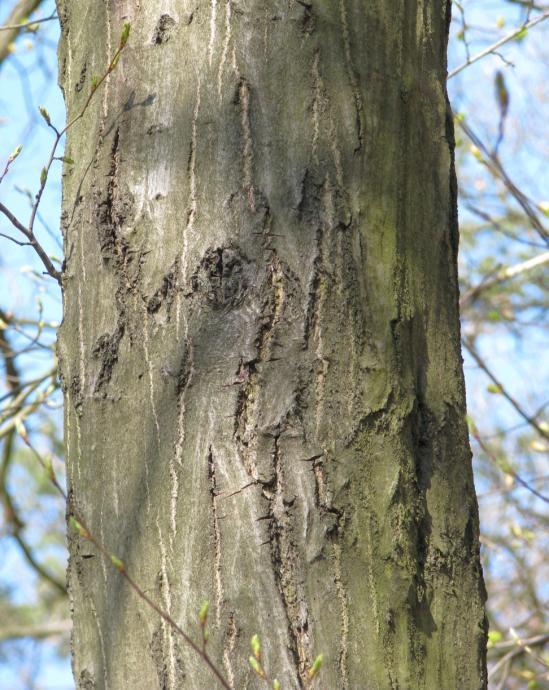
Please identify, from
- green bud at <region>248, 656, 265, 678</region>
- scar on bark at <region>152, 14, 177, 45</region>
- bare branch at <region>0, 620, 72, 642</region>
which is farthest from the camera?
bare branch at <region>0, 620, 72, 642</region>

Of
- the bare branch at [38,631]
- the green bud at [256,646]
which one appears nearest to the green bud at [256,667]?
the green bud at [256,646]

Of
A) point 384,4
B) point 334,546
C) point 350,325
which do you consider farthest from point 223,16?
point 334,546

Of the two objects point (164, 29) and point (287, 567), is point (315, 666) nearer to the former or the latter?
point (287, 567)

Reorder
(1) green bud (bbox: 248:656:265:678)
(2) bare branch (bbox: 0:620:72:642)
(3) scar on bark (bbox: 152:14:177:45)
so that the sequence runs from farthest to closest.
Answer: (2) bare branch (bbox: 0:620:72:642) → (3) scar on bark (bbox: 152:14:177:45) → (1) green bud (bbox: 248:656:265:678)

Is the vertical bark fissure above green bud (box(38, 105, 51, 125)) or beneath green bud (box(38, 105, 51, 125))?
beneath

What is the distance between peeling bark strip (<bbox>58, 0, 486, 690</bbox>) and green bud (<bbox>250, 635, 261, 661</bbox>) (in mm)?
20

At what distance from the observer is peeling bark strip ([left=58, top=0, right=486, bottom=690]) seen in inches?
35.4

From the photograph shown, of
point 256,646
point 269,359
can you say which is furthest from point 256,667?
point 269,359

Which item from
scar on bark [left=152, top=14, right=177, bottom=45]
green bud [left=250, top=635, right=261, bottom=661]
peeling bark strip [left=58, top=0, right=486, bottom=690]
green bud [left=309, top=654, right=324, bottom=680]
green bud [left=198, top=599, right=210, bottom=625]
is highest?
scar on bark [left=152, top=14, right=177, bottom=45]

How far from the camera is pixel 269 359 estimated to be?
940mm

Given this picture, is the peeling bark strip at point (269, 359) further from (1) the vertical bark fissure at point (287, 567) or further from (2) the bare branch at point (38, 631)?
(2) the bare branch at point (38, 631)

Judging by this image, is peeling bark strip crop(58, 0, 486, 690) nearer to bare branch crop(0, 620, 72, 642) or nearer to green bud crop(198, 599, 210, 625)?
green bud crop(198, 599, 210, 625)

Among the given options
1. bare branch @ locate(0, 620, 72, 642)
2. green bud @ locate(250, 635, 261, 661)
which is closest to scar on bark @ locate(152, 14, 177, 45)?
green bud @ locate(250, 635, 261, 661)

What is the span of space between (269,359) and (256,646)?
320 mm
